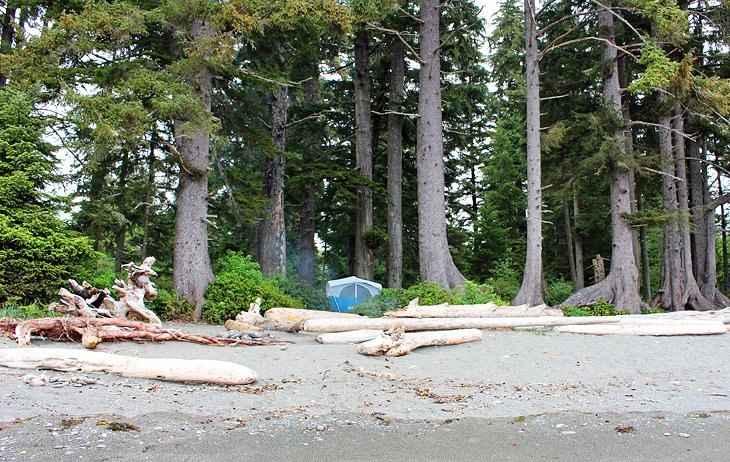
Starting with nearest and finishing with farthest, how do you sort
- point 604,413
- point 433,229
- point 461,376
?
1. point 604,413
2. point 461,376
3. point 433,229

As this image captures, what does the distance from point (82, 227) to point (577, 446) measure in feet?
47.4

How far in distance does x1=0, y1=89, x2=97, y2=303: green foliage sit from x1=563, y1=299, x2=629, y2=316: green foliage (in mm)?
12917

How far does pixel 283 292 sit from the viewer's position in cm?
1566

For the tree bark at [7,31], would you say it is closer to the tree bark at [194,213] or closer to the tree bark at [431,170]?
the tree bark at [194,213]

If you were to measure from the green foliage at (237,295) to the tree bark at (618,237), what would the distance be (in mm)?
9063

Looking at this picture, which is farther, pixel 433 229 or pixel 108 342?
pixel 433 229

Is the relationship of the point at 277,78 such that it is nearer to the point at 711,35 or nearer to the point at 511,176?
the point at 711,35

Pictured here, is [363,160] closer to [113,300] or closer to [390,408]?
[113,300]

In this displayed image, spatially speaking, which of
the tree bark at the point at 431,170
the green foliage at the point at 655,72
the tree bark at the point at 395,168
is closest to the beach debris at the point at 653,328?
the tree bark at the point at 431,170

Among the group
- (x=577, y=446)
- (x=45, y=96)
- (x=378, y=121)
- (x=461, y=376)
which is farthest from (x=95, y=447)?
(x=378, y=121)

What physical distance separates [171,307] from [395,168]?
10980 millimetres

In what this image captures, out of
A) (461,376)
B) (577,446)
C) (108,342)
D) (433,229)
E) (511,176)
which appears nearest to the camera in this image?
(577,446)

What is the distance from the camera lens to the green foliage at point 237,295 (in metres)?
13.8

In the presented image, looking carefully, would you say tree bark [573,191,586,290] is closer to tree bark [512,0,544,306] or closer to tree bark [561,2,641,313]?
tree bark [561,2,641,313]
